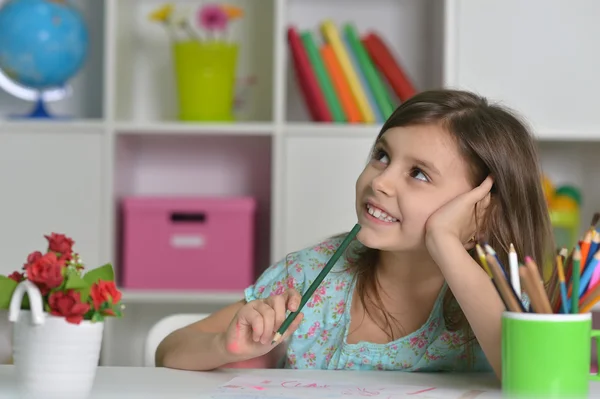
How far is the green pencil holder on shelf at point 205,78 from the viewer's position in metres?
2.30

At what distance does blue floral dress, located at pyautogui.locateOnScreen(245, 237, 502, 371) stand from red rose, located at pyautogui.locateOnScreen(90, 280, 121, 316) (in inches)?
19.6

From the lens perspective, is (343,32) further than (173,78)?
No

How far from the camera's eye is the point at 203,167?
255cm

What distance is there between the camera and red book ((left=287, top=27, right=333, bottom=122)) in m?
2.25

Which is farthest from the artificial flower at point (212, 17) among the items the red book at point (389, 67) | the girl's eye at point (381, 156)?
the girl's eye at point (381, 156)

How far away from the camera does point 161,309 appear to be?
2.50 m

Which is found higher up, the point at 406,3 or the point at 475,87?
the point at 406,3

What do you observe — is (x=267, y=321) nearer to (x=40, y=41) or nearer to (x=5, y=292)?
(x=5, y=292)

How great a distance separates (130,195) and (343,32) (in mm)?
723

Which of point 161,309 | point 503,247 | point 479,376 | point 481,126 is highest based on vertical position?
point 481,126

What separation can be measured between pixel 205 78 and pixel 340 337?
1.16m

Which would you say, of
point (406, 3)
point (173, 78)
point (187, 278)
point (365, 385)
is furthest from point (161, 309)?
point (365, 385)

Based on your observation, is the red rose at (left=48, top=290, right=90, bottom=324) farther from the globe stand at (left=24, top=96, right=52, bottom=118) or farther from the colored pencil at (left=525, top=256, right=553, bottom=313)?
the globe stand at (left=24, top=96, right=52, bottom=118)

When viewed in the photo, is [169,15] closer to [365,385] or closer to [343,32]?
[343,32]
